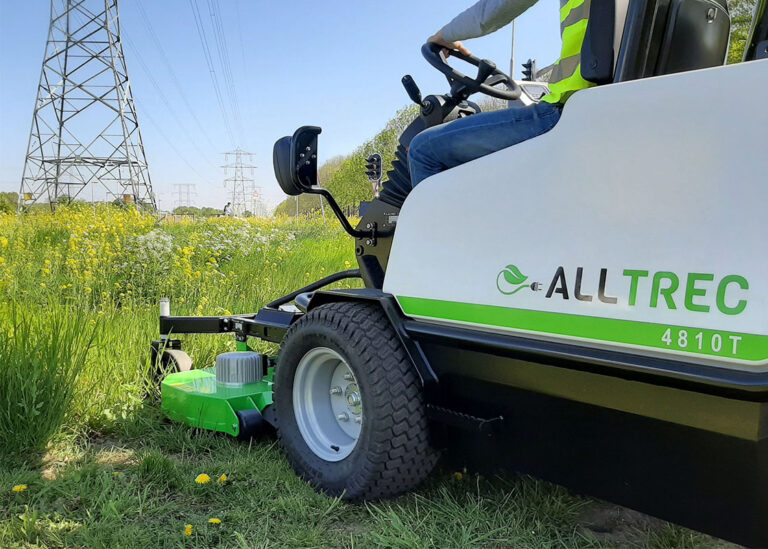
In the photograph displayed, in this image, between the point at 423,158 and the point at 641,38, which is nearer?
the point at 641,38

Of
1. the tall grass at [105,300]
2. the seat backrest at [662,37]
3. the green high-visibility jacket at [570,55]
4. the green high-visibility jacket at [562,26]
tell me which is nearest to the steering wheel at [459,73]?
the green high-visibility jacket at [562,26]

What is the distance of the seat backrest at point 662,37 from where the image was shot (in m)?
1.91

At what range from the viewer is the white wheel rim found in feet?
8.97

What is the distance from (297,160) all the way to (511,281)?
4.74 feet

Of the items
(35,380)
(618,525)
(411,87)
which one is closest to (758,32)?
(411,87)

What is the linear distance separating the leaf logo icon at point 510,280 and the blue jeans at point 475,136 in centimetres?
45

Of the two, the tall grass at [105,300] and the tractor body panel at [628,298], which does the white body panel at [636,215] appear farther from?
the tall grass at [105,300]

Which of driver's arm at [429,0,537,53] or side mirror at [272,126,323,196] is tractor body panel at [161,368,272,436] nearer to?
side mirror at [272,126,323,196]

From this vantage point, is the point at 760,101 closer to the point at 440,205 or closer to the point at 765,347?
the point at 765,347

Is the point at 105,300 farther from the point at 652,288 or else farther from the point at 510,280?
the point at 652,288

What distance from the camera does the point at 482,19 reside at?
7.70ft

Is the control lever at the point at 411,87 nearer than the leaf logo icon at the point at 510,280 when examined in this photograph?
No

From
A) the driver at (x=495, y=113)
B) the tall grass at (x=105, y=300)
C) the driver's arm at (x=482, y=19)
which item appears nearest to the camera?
the driver at (x=495, y=113)

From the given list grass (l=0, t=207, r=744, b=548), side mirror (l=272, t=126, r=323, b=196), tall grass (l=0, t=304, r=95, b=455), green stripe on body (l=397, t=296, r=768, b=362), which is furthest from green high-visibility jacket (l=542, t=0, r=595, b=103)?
tall grass (l=0, t=304, r=95, b=455)
